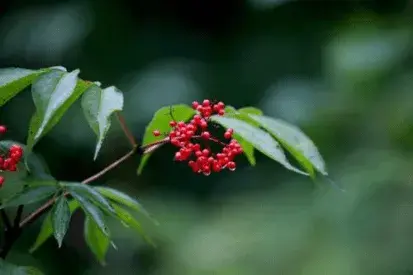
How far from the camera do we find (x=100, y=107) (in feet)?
2.52

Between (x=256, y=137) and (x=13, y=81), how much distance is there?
298 mm

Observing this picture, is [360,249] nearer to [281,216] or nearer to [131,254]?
[281,216]

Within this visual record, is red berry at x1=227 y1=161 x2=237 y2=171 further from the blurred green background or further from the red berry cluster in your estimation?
the blurred green background

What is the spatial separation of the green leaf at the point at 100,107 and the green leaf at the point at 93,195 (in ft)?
0.31

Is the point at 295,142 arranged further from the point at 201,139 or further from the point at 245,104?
the point at 245,104

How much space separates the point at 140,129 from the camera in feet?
9.30

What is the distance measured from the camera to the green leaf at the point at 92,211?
2.54 feet

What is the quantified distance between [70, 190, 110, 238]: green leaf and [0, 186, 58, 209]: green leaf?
0.04m

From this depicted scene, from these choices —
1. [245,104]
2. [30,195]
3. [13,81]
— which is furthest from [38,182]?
[245,104]

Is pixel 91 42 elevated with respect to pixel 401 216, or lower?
elevated

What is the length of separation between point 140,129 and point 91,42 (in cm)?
50

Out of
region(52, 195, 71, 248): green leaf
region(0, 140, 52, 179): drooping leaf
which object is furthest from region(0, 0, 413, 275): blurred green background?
region(52, 195, 71, 248): green leaf

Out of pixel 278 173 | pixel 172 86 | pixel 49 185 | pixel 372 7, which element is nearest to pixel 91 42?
pixel 172 86

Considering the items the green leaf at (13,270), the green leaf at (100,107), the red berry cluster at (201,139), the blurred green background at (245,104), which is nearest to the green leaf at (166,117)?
the red berry cluster at (201,139)
